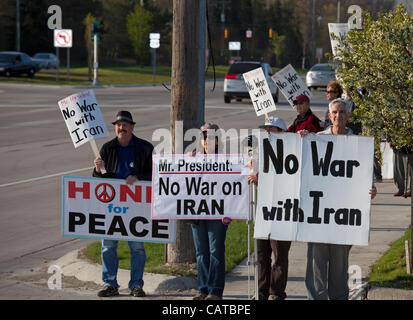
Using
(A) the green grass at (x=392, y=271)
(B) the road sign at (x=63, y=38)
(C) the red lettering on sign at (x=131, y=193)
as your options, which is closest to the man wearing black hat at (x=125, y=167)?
(C) the red lettering on sign at (x=131, y=193)

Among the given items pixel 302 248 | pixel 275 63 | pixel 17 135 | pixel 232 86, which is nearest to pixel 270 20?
pixel 275 63

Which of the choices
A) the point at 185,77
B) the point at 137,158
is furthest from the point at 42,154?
the point at 137,158

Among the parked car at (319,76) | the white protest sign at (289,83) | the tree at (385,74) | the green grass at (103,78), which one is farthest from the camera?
the green grass at (103,78)

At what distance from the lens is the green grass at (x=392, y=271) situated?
7.34 metres

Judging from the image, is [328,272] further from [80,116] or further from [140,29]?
[140,29]

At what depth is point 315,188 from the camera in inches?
254

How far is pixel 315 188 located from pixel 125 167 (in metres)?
2.06

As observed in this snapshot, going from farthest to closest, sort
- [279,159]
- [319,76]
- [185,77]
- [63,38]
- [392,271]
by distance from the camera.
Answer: [63,38], [319,76], [185,77], [392,271], [279,159]

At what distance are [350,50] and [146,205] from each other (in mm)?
2659

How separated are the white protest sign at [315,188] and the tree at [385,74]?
101 centimetres

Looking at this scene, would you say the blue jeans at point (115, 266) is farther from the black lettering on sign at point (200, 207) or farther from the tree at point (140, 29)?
the tree at point (140, 29)

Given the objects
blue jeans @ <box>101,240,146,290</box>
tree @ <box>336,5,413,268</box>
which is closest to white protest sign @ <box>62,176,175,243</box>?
blue jeans @ <box>101,240,146,290</box>

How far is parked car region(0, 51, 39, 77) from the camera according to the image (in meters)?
51.1
